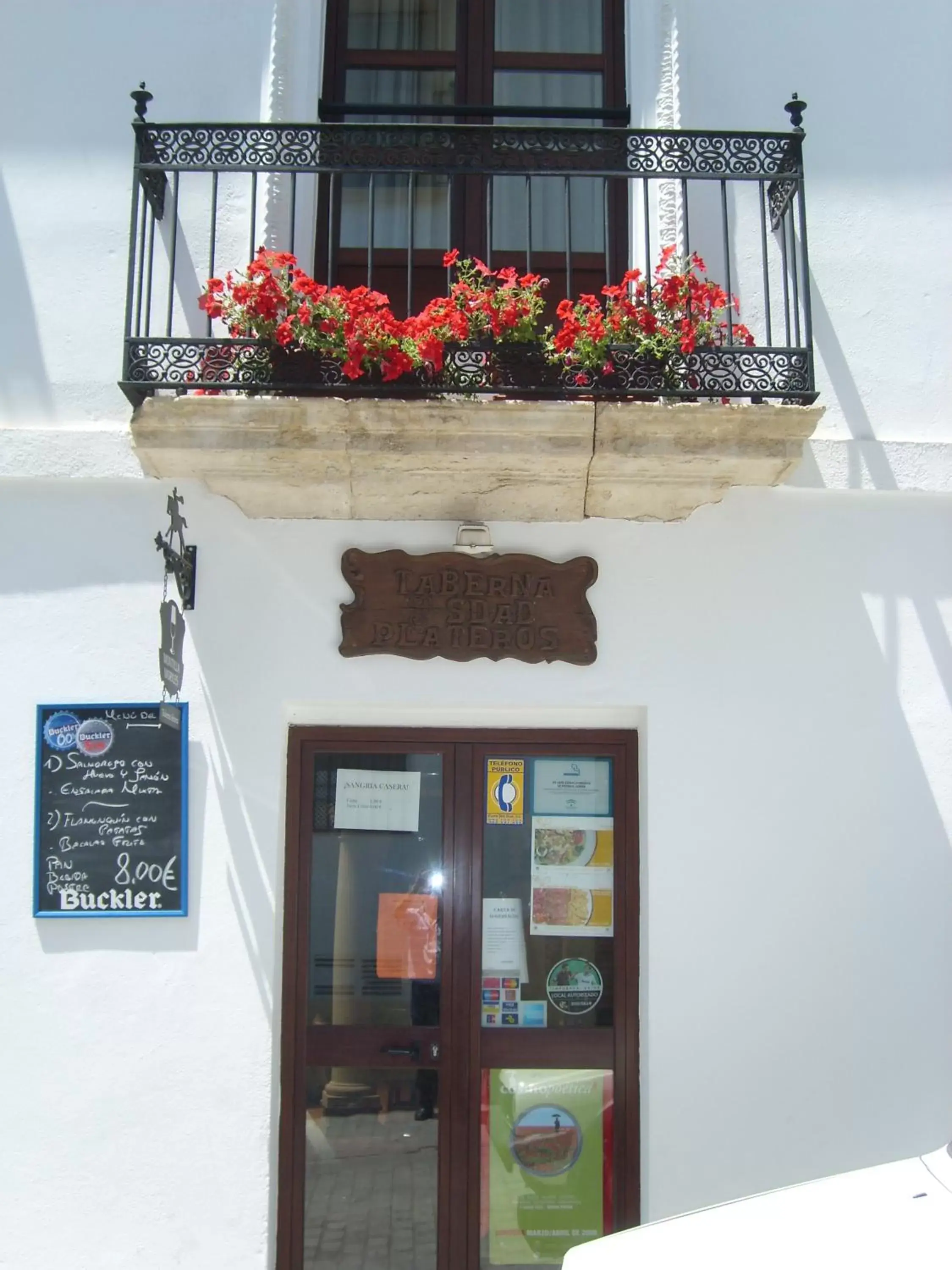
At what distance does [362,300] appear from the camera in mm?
4422

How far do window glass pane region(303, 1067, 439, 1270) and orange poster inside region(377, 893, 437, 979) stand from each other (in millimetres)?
376

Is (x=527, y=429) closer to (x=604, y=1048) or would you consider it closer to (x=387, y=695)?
(x=387, y=695)

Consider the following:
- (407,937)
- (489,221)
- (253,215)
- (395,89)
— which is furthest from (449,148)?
(407,937)

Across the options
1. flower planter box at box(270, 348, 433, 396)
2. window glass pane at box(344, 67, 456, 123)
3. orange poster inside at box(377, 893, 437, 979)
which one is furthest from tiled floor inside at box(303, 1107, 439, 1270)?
window glass pane at box(344, 67, 456, 123)

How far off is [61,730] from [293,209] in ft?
7.44

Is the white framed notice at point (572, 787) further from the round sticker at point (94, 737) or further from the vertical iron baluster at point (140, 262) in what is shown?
the vertical iron baluster at point (140, 262)

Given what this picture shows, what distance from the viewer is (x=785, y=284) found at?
4.76 m

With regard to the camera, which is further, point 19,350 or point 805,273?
point 19,350

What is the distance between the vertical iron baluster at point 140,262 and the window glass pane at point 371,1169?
303 centimetres

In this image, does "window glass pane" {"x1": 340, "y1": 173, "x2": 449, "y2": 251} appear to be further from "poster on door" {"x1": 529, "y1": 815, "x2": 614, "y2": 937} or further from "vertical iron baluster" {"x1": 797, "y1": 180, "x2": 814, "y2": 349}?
"poster on door" {"x1": 529, "y1": 815, "x2": 614, "y2": 937}

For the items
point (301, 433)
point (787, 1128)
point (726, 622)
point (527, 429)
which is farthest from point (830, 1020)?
point (301, 433)

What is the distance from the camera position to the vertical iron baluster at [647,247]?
4609 mm

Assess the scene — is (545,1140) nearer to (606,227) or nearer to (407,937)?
(407,937)

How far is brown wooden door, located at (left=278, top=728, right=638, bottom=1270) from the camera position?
473 centimetres
